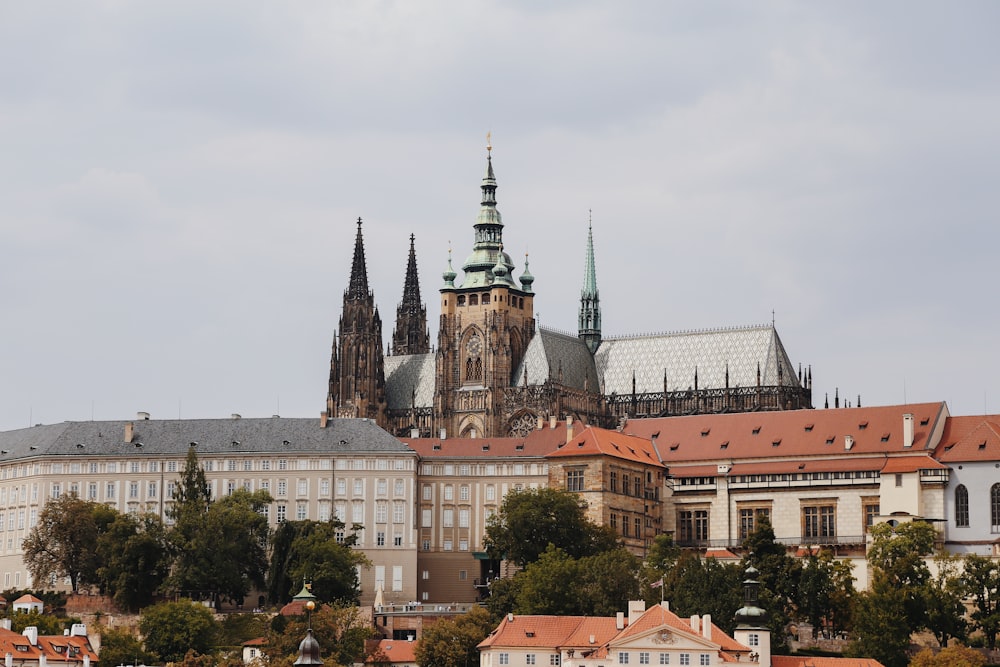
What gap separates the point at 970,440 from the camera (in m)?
144

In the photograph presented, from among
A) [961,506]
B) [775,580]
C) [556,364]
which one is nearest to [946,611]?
[775,580]

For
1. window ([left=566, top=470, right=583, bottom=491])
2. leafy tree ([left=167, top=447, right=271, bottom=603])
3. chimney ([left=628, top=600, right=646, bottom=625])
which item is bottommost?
chimney ([left=628, top=600, right=646, bottom=625])

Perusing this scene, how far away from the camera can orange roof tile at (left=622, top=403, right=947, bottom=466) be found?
495 ft

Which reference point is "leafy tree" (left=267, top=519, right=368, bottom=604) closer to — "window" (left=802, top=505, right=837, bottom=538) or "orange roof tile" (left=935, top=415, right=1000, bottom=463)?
"window" (left=802, top=505, right=837, bottom=538)

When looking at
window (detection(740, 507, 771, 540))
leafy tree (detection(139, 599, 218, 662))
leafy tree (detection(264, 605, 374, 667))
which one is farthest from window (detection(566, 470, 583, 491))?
leafy tree (detection(139, 599, 218, 662))

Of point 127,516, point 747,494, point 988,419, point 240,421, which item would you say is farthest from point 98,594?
point 988,419

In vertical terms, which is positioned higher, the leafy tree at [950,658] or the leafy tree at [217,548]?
the leafy tree at [217,548]

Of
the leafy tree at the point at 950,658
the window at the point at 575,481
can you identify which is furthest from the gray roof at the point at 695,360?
the leafy tree at the point at 950,658

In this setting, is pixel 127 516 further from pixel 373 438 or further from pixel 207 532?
pixel 373 438

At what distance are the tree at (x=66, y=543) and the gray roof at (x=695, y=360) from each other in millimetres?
61775

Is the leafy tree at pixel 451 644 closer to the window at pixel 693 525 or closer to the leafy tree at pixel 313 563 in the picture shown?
the leafy tree at pixel 313 563

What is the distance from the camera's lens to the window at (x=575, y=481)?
5906 inches

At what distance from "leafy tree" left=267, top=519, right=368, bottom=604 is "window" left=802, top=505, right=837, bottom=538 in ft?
100

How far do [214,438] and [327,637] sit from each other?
33723 millimetres
